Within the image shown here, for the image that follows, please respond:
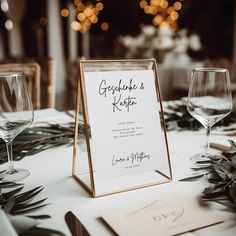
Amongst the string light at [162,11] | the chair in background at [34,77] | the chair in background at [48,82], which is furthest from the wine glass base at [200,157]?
the string light at [162,11]

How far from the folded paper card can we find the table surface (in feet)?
0.05

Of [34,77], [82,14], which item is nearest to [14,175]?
[34,77]

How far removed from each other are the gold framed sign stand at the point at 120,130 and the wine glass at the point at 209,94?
0.13m

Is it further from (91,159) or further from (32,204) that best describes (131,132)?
(32,204)

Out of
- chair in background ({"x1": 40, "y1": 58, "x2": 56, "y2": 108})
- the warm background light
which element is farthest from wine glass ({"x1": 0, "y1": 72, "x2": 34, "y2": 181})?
the warm background light

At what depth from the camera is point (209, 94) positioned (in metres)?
0.80

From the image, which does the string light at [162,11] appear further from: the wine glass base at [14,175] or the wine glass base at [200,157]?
the wine glass base at [14,175]

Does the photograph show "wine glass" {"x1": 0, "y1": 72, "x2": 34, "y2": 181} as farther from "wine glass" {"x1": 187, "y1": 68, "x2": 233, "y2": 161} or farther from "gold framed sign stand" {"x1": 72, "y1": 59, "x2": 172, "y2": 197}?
"wine glass" {"x1": 187, "y1": 68, "x2": 233, "y2": 161}

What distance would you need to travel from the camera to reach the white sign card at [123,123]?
24.2 inches

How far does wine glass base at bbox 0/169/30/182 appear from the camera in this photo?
2.18ft

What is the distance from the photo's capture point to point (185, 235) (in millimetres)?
467

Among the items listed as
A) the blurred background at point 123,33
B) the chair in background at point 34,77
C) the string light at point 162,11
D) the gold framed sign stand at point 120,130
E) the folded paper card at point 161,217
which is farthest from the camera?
the string light at point 162,11

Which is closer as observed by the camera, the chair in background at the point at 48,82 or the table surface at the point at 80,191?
the table surface at the point at 80,191

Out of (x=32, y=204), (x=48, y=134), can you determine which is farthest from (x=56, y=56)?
(x=32, y=204)
